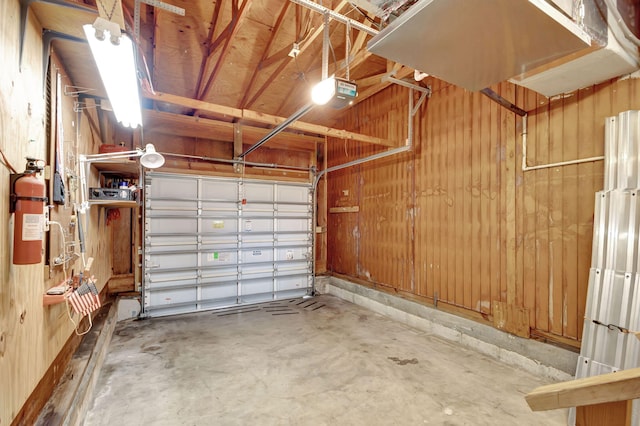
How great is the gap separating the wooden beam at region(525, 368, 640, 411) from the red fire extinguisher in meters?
2.11

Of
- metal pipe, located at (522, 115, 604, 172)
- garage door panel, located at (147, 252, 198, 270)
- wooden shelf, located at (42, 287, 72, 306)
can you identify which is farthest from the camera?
garage door panel, located at (147, 252, 198, 270)

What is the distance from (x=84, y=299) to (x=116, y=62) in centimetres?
186

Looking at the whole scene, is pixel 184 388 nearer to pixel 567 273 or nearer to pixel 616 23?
pixel 567 273

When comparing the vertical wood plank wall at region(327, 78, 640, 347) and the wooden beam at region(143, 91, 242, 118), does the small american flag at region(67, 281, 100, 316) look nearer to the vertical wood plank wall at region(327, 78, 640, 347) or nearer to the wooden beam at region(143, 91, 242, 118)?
the wooden beam at region(143, 91, 242, 118)

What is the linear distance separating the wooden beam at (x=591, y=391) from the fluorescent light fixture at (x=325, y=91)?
2410mm

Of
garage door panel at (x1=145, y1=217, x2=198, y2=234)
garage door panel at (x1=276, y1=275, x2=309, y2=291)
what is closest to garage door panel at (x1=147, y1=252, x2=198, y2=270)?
garage door panel at (x1=145, y1=217, x2=198, y2=234)

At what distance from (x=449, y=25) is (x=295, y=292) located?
5921mm

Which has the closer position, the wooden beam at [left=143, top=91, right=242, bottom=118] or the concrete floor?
the concrete floor

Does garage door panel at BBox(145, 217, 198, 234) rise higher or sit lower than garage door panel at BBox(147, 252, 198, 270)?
higher

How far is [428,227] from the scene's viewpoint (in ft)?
15.3

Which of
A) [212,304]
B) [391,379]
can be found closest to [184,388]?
[391,379]

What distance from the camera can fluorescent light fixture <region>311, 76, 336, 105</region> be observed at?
2566mm

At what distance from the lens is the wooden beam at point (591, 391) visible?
2.19ft

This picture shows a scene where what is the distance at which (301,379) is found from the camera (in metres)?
3.09
